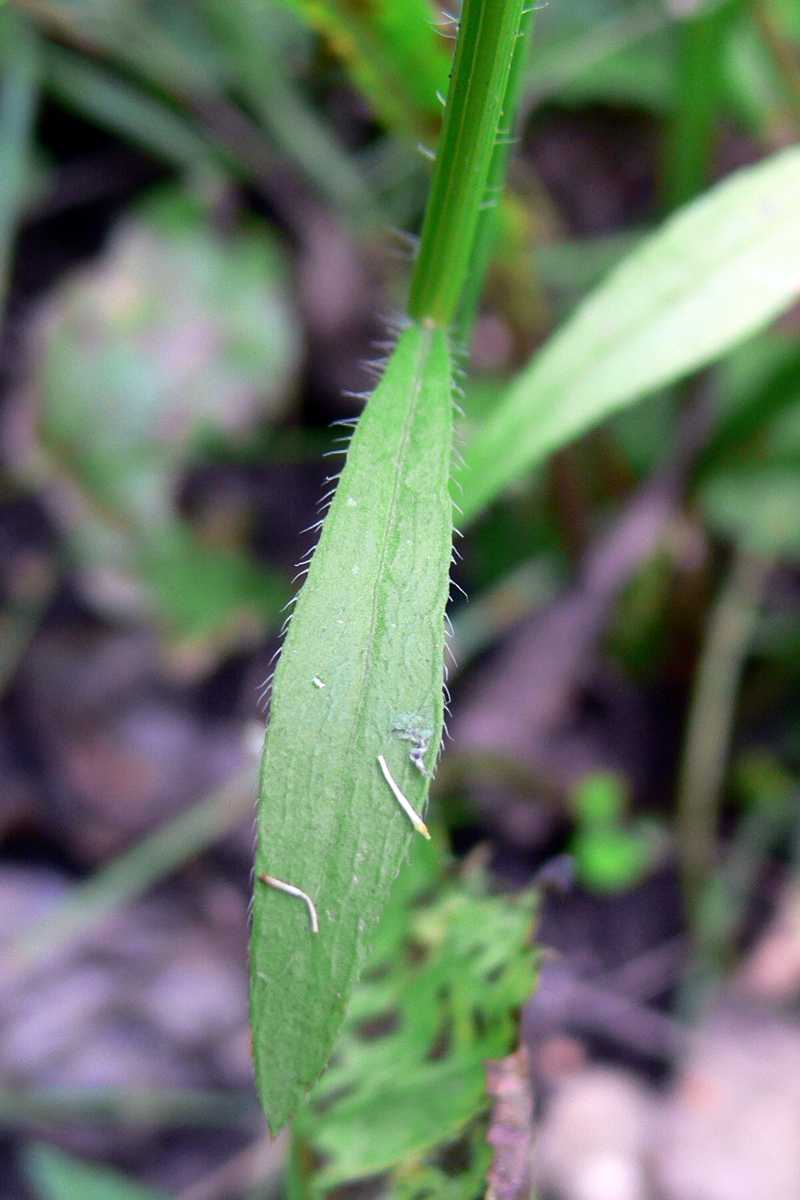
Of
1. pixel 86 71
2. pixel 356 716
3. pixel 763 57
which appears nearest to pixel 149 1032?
pixel 356 716

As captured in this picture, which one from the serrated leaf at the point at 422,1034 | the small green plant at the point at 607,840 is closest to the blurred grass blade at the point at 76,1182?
the serrated leaf at the point at 422,1034

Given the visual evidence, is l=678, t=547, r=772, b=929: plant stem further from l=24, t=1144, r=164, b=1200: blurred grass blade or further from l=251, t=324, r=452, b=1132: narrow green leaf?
l=251, t=324, r=452, b=1132: narrow green leaf

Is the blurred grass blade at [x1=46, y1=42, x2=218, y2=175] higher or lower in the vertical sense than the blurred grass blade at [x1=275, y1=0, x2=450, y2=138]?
higher

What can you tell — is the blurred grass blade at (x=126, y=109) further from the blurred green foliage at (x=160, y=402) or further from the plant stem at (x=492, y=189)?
the plant stem at (x=492, y=189)

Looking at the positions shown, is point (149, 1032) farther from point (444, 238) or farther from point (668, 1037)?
point (444, 238)

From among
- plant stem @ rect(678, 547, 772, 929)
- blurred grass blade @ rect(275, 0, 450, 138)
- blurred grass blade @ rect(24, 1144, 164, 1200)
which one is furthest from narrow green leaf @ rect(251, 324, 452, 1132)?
plant stem @ rect(678, 547, 772, 929)

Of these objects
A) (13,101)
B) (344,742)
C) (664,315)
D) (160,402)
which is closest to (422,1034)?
(344,742)
